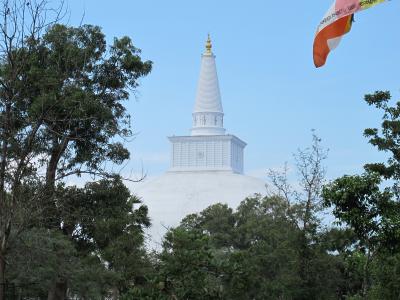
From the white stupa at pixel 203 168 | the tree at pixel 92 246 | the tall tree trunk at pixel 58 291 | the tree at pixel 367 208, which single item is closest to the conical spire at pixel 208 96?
the white stupa at pixel 203 168

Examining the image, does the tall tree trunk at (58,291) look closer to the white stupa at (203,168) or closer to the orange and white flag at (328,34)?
the orange and white flag at (328,34)

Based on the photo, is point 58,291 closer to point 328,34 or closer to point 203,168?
point 328,34

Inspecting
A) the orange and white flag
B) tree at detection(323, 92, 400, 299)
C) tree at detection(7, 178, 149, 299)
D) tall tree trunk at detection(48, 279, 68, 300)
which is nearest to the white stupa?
tree at detection(7, 178, 149, 299)

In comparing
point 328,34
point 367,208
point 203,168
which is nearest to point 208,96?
point 203,168

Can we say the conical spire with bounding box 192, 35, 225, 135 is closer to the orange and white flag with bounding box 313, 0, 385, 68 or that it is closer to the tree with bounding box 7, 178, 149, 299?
the tree with bounding box 7, 178, 149, 299

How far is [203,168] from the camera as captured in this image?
9050cm

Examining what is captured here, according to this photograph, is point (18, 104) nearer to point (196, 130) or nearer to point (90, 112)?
point (90, 112)

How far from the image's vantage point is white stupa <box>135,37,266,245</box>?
272ft

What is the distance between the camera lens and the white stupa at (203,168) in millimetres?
82875

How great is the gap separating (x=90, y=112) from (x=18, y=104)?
214cm

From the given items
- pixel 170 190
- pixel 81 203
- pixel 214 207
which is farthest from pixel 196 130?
pixel 81 203

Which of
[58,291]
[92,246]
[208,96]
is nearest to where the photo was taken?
[58,291]

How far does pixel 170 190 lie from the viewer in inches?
3428

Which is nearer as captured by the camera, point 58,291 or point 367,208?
point 367,208
